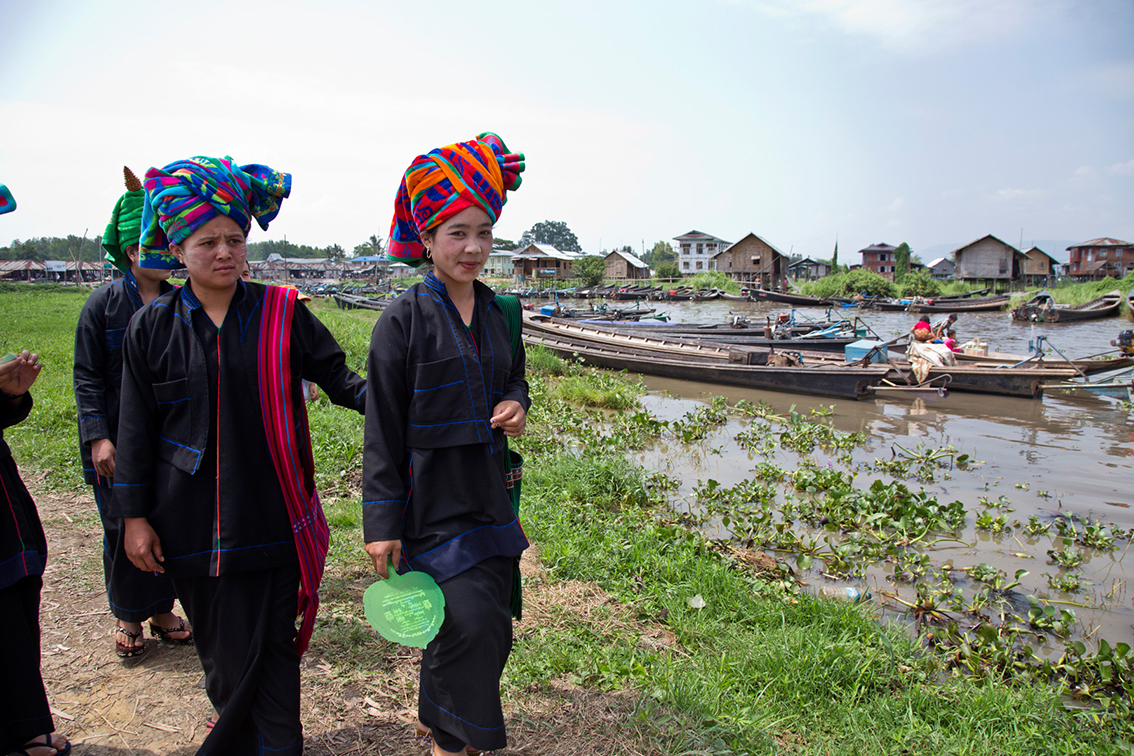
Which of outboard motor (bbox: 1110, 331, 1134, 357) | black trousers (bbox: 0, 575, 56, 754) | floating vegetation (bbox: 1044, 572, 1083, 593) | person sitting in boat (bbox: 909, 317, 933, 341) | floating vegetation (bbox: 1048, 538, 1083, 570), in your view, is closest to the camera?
black trousers (bbox: 0, 575, 56, 754)

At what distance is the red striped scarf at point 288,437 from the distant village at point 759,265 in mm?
37260

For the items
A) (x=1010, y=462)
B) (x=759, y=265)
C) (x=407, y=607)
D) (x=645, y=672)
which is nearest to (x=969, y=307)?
(x=759, y=265)

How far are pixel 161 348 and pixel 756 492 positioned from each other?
4951 millimetres

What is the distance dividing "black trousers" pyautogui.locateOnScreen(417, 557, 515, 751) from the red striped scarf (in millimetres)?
448

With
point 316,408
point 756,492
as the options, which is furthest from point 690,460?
point 316,408

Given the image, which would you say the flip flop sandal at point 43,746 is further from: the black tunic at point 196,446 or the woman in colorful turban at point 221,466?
the black tunic at point 196,446

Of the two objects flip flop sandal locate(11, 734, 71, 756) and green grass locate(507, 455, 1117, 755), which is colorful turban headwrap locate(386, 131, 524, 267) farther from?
flip flop sandal locate(11, 734, 71, 756)

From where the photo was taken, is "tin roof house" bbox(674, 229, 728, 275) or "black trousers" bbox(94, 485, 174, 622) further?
"tin roof house" bbox(674, 229, 728, 275)

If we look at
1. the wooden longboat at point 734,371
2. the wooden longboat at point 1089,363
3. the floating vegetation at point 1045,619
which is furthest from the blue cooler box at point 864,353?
the floating vegetation at point 1045,619

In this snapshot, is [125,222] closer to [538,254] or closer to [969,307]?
[969,307]

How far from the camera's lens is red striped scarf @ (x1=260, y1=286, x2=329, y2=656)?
1.87 metres

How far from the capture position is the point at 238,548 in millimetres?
1807

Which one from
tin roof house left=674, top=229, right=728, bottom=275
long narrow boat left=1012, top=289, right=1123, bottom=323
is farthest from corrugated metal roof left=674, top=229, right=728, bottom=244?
long narrow boat left=1012, top=289, right=1123, bottom=323

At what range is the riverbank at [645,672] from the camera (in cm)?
223
